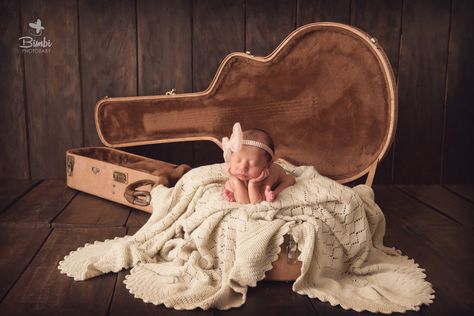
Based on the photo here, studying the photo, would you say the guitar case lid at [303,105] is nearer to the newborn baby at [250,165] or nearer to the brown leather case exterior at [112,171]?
the brown leather case exterior at [112,171]

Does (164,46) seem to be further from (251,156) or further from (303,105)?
(251,156)

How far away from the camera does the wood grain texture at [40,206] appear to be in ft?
6.49

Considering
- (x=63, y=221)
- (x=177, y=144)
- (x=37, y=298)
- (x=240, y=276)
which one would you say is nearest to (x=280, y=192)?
(x=240, y=276)

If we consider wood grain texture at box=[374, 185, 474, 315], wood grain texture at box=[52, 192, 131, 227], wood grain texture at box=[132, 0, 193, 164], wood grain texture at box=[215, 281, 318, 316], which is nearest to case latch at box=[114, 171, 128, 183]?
wood grain texture at box=[52, 192, 131, 227]

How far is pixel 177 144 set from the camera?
2613 mm

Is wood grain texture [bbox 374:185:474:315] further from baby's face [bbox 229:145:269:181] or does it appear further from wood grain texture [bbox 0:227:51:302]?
wood grain texture [bbox 0:227:51:302]

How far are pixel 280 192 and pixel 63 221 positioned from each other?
840mm

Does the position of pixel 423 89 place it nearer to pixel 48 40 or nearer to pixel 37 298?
pixel 48 40

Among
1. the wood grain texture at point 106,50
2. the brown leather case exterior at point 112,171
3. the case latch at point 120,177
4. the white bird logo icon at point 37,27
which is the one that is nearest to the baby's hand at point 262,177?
the brown leather case exterior at point 112,171

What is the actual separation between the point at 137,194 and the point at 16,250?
1.78 feet

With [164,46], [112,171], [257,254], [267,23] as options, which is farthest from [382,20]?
[257,254]

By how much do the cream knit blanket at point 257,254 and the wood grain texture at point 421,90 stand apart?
3.17ft

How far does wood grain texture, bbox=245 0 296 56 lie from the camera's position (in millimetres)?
2479

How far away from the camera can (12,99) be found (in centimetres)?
257
